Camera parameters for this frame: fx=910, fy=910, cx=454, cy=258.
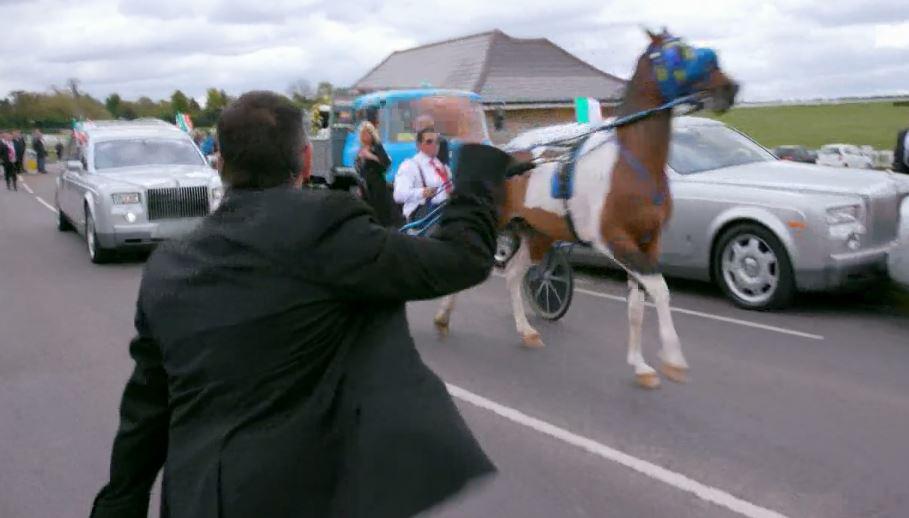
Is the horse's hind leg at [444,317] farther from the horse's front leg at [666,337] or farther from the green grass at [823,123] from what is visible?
the green grass at [823,123]

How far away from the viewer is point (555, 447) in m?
5.37

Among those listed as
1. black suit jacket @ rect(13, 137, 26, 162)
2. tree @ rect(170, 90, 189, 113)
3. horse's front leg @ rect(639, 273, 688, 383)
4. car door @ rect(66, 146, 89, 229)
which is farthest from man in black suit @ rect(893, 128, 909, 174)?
tree @ rect(170, 90, 189, 113)

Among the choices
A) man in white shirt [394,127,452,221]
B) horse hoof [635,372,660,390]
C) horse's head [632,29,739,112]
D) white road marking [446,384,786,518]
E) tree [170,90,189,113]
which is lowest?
white road marking [446,384,786,518]

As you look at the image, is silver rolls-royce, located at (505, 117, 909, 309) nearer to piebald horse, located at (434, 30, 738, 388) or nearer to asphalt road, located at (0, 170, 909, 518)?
asphalt road, located at (0, 170, 909, 518)

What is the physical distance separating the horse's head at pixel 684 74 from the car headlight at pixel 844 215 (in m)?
3.15

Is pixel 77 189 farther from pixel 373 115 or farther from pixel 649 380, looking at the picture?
pixel 649 380

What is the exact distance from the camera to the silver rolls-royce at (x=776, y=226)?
852cm

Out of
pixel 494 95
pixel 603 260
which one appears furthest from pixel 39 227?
pixel 494 95

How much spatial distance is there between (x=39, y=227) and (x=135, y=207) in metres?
7.62

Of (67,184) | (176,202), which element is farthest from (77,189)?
(176,202)

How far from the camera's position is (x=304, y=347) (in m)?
1.91

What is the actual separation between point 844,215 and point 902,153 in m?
3.72

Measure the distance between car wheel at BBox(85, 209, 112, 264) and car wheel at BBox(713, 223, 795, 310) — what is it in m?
8.95

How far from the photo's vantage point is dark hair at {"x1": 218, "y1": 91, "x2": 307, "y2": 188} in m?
1.98
